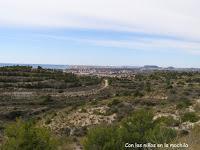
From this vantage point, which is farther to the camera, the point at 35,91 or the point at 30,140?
the point at 35,91

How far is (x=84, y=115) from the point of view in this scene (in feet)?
127

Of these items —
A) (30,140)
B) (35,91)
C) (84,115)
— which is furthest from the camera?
(35,91)

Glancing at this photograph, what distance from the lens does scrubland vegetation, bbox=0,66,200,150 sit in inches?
629

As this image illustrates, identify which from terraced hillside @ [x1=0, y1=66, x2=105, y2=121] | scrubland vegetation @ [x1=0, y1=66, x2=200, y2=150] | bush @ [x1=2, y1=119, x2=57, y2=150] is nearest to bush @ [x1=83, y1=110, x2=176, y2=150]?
scrubland vegetation @ [x1=0, y1=66, x2=200, y2=150]

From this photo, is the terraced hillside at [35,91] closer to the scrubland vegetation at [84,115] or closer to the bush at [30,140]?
the scrubland vegetation at [84,115]

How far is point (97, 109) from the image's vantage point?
40.8m

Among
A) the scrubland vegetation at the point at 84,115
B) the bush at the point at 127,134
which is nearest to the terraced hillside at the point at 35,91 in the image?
the scrubland vegetation at the point at 84,115

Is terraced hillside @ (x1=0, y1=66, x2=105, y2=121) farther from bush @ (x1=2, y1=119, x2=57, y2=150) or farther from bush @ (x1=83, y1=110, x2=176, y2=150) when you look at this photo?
bush @ (x1=2, y1=119, x2=57, y2=150)

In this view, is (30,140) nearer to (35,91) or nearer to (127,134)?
(127,134)

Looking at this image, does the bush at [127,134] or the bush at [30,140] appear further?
the bush at [127,134]

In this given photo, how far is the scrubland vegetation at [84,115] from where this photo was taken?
16.0 m

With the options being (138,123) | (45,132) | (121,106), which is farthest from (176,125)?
(121,106)

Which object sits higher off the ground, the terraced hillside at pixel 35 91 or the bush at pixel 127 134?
the bush at pixel 127 134

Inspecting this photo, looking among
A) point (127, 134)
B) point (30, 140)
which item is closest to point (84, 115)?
point (127, 134)
